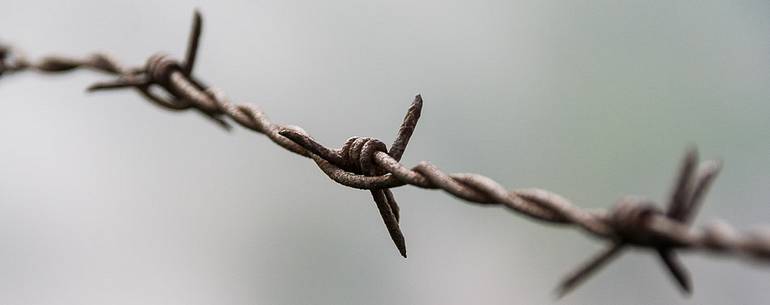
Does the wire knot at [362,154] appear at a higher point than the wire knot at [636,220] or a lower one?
lower

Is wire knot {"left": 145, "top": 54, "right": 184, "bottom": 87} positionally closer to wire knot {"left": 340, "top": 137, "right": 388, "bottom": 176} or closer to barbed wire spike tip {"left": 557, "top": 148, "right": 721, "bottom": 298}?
wire knot {"left": 340, "top": 137, "right": 388, "bottom": 176}

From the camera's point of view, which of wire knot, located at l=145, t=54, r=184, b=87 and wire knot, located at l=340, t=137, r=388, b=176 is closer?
wire knot, located at l=340, t=137, r=388, b=176

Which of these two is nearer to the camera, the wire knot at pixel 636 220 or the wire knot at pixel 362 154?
the wire knot at pixel 636 220

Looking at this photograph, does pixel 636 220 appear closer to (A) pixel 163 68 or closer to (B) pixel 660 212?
(B) pixel 660 212

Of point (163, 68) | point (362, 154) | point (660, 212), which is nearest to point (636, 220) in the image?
point (660, 212)

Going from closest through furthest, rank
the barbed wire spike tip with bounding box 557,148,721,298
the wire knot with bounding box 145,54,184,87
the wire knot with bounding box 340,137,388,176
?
1. the barbed wire spike tip with bounding box 557,148,721,298
2. the wire knot with bounding box 340,137,388,176
3. the wire knot with bounding box 145,54,184,87

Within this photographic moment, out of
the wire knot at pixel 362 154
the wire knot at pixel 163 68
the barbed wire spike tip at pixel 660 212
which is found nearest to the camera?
the barbed wire spike tip at pixel 660 212

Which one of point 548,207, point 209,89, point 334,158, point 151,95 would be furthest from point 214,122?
point 548,207

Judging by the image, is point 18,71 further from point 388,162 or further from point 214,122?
point 388,162

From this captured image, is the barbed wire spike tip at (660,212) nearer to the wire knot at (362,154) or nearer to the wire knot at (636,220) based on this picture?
the wire knot at (636,220)

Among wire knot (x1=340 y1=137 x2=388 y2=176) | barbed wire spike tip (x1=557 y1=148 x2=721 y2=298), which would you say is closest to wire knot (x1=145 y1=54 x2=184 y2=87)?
wire knot (x1=340 y1=137 x2=388 y2=176)

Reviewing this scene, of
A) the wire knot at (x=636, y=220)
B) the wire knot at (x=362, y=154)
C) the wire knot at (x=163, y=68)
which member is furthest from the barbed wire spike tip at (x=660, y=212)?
the wire knot at (x=163, y=68)

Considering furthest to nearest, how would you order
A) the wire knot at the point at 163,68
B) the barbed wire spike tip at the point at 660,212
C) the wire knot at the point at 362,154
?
1. the wire knot at the point at 163,68
2. the wire knot at the point at 362,154
3. the barbed wire spike tip at the point at 660,212
